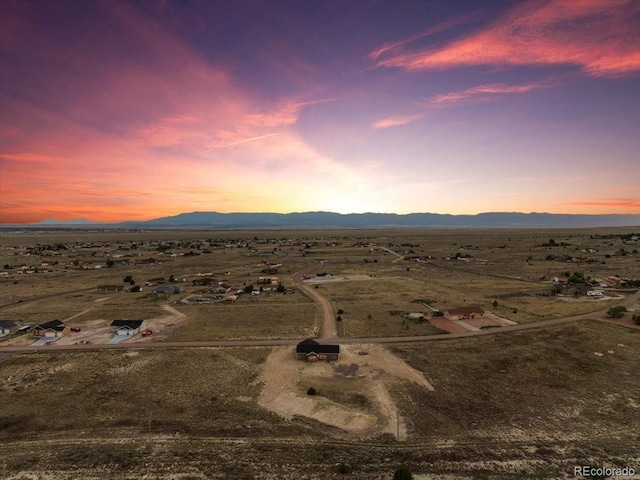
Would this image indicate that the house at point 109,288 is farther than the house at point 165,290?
Yes

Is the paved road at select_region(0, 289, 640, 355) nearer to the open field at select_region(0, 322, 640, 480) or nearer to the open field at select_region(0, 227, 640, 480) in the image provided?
the open field at select_region(0, 227, 640, 480)

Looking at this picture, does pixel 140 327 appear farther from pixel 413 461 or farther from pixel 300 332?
pixel 413 461

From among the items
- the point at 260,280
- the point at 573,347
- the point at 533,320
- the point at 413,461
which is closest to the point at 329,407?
the point at 413,461

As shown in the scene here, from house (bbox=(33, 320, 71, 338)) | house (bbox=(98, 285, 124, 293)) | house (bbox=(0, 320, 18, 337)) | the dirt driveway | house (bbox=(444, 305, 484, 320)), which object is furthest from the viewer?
house (bbox=(98, 285, 124, 293))

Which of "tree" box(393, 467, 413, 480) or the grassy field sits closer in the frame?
"tree" box(393, 467, 413, 480)

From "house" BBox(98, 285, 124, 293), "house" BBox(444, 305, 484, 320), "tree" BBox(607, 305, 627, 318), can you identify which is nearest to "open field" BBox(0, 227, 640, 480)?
"tree" BBox(607, 305, 627, 318)

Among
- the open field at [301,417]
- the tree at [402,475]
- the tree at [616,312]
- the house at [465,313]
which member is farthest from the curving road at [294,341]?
the tree at [402,475]

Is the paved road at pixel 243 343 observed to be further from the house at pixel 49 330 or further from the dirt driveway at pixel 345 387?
the house at pixel 49 330

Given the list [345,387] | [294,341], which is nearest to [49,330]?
[294,341]
